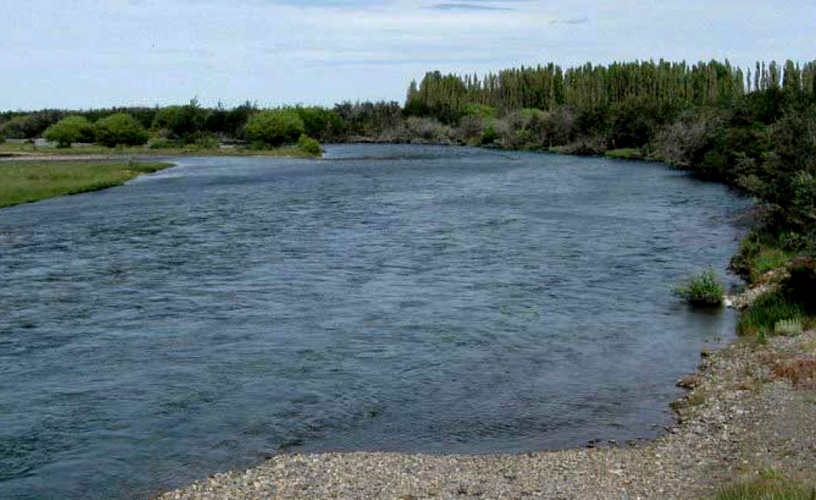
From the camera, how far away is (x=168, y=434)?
58.4ft

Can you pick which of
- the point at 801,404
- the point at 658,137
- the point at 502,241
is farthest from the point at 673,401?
the point at 658,137

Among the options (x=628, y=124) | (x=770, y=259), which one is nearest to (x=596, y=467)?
(x=770, y=259)

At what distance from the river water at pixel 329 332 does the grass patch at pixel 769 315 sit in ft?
2.36

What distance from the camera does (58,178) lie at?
69.8 m

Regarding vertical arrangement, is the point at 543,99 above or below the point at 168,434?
above

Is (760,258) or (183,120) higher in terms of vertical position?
(183,120)

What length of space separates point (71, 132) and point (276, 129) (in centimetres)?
2748

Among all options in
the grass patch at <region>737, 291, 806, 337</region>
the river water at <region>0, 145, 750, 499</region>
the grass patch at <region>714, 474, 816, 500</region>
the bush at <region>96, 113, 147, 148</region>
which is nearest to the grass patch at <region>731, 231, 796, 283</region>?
the river water at <region>0, 145, 750, 499</region>

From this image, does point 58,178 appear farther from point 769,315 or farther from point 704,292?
point 769,315

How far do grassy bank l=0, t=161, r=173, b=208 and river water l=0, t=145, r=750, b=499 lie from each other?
811cm

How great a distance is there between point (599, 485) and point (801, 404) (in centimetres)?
588

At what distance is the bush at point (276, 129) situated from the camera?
127438 millimetres

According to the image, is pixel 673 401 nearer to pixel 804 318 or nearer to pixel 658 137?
pixel 804 318

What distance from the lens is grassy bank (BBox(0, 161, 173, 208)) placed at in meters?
60.1
